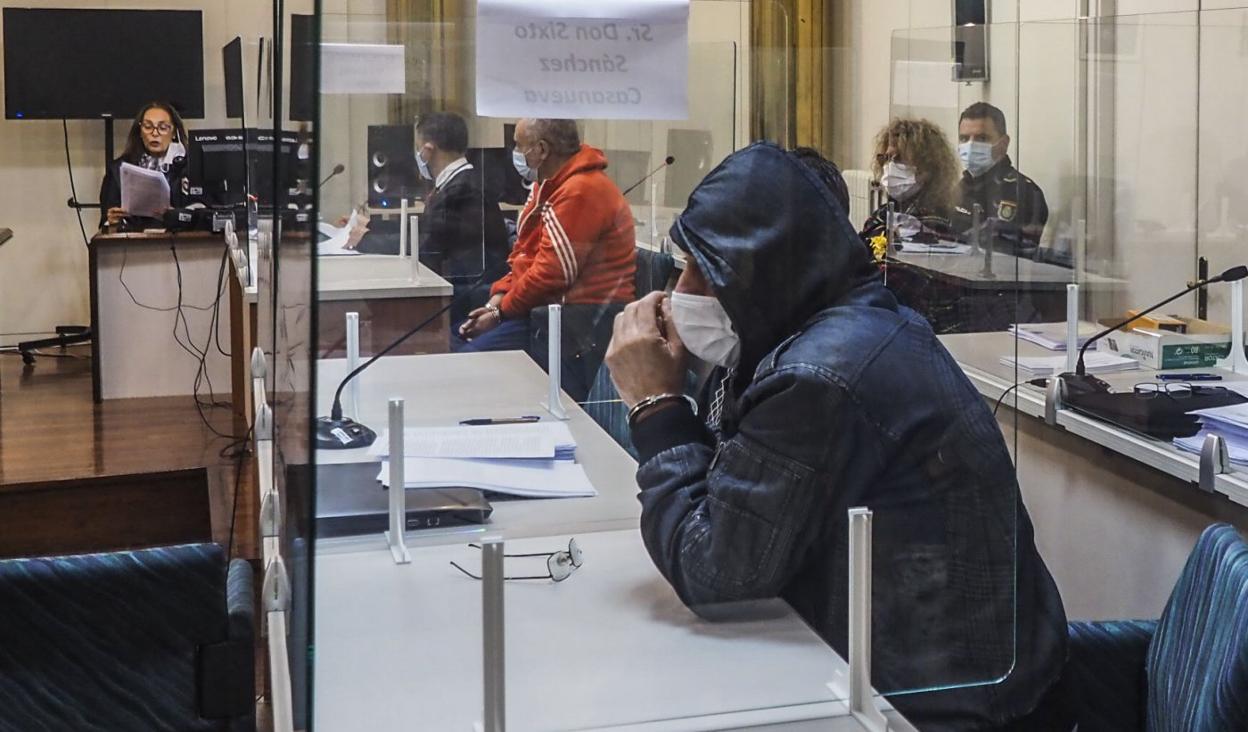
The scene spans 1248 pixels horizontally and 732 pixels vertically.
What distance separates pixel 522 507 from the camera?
34.1 inches

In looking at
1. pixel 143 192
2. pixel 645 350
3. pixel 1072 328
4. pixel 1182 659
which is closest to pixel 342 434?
pixel 645 350

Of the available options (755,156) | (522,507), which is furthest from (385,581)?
(755,156)

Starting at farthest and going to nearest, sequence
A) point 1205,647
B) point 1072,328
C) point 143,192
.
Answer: point 143,192
point 1072,328
point 1205,647

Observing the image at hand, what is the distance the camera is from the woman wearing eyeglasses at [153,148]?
21.9 ft

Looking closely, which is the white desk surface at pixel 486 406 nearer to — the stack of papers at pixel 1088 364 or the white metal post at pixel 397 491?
the white metal post at pixel 397 491

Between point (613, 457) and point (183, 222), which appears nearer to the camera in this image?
point (613, 457)

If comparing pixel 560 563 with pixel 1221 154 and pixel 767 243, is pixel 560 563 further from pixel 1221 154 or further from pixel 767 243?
pixel 1221 154

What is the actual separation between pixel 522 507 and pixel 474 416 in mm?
68

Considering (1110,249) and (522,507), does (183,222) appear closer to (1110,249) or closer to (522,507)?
(1110,249)

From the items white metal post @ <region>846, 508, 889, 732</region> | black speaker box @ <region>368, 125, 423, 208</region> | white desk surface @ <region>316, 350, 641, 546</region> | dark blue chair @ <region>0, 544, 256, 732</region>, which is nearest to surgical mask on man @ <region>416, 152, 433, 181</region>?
black speaker box @ <region>368, 125, 423, 208</region>

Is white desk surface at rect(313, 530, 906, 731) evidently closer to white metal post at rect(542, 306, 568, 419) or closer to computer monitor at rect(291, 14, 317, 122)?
white metal post at rect(542, 306, 568, 419)

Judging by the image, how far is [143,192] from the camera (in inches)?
236

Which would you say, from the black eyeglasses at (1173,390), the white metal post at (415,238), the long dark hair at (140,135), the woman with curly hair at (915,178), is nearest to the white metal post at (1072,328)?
the black eyeglasses at (1173,390)

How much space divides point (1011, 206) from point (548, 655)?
3162 mm
